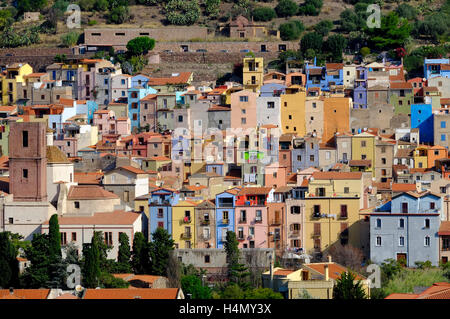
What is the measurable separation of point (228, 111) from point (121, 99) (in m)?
7.47

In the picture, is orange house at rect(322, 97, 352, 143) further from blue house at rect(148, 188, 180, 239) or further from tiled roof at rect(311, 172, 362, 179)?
blue house at rect(148, 188, 180, 239)

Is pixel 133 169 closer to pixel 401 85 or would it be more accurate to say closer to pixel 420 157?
pixel 420 157

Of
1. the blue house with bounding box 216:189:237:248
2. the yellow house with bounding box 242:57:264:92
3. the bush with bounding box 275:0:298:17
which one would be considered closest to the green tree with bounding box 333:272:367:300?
the blue house with bounding box 216:189:237:248

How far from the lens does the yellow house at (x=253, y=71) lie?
66188mm

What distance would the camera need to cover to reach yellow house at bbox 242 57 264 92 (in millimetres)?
66188

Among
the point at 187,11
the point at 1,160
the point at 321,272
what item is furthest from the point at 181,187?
the point at 187,11

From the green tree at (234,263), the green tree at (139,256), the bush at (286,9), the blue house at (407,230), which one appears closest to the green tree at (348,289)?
the green tree at (234,263)

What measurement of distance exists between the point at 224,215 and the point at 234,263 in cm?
338

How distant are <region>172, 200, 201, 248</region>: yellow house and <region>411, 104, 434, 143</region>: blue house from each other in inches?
695

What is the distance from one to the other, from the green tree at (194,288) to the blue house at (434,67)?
2878cm

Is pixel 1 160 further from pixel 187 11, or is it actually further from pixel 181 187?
pixel 187 11

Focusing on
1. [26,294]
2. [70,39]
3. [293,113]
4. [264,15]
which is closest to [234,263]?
[26,294]

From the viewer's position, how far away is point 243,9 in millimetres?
80375

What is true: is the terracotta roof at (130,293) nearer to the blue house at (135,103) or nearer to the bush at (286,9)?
the blue house at (135,103)
